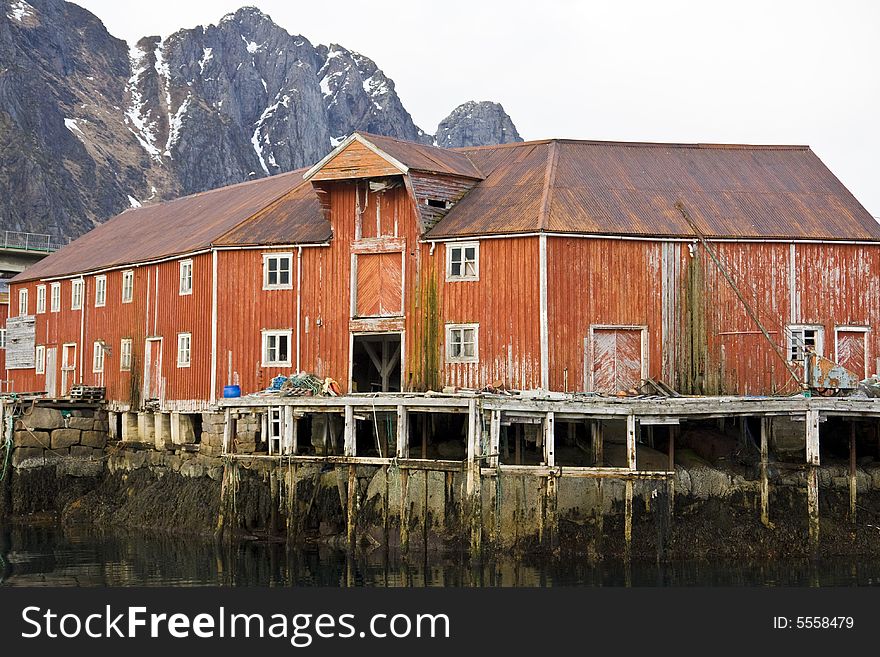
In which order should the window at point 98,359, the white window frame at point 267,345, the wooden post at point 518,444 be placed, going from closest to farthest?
1. the wooden post at point 518,444
2. the white window frame at point 267,345
3. the window at point 98,359

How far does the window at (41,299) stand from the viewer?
56.3 metres

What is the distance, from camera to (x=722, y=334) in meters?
40.0

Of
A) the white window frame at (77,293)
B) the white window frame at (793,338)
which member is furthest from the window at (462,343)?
the white window frame at (77,293)

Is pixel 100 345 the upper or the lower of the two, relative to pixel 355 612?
upper

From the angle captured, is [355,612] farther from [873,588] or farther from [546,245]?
[546,245]

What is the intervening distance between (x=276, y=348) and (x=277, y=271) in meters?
2.60

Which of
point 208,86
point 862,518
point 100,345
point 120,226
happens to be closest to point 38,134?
point 208,86

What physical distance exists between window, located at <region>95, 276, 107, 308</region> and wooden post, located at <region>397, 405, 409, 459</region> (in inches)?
813

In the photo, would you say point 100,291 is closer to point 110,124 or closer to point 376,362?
point 376,362

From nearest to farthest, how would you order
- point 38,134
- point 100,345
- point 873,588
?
1. point 873,588
2. point 100,345
3. point 38,134

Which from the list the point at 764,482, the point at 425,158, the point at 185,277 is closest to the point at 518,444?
the point at 764,482

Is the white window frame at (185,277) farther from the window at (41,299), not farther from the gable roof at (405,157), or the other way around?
the window at (41,299)

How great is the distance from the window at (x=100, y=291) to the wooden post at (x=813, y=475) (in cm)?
2900

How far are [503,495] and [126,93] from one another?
158 metres
